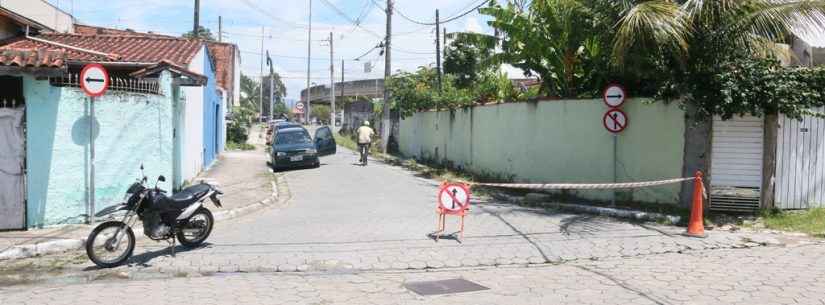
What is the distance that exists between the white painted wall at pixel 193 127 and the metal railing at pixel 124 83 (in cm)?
368

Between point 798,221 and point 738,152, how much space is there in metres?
1.47

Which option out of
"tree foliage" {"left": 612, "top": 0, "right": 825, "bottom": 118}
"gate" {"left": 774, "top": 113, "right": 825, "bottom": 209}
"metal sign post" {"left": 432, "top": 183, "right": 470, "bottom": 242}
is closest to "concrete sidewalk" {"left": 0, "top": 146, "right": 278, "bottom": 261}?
"metal sign post" {"left": 432, "top": 183, "right": 470, "bottom": 242}

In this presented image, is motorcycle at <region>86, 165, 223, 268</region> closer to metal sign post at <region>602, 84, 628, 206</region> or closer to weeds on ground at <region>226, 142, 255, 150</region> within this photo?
metal sign post at <region>602, 84, 628, 206</region>

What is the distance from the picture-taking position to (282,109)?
10794 centimetres

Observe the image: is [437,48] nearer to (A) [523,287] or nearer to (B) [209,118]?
(B) [209,118]

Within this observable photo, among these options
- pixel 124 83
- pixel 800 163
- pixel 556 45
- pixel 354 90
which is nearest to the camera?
pixel 124 83

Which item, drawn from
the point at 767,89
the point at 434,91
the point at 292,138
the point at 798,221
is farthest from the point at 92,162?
the point at 434,91

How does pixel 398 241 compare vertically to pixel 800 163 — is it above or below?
below

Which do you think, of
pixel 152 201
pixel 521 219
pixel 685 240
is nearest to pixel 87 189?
pixel 152 201

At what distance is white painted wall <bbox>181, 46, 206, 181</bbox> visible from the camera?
653 inches

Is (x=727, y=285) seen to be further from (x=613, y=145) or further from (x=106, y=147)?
(x=106, y=147)

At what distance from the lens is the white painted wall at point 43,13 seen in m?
15.6

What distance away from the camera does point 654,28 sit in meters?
10.9

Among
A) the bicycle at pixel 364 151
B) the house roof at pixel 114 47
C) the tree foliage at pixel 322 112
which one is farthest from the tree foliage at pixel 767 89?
the tree foliage at pixel 322 112
